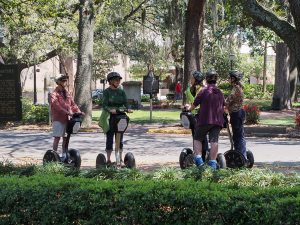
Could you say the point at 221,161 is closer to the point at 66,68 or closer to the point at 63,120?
the point at 63,120

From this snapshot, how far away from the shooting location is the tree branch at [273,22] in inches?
351

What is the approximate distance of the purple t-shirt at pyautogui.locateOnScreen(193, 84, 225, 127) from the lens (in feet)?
30.7

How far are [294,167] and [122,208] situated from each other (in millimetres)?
6951

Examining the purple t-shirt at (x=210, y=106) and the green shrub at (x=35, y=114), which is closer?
the purple t-shirt at (x=210, y=106)

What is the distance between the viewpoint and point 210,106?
9.38 meters

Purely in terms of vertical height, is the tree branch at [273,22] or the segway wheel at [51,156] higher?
the tree branch at [273,22]

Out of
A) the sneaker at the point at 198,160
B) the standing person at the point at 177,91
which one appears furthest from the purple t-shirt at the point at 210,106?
the standing person at the point at 177,91

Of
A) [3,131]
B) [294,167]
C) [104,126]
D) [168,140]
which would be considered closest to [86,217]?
[104,126]

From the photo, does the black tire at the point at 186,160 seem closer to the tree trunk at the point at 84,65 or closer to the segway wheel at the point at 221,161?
the segway wheel at the point at 221,161

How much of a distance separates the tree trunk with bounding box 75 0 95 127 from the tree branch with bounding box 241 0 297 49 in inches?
578

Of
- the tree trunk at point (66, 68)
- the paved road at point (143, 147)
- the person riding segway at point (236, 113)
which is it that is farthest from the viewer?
the tree trunk at point (66, 68)

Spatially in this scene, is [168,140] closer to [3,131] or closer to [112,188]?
[3,131]

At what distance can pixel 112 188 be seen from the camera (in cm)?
595

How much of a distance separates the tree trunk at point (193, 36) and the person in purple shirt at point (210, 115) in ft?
41.5
